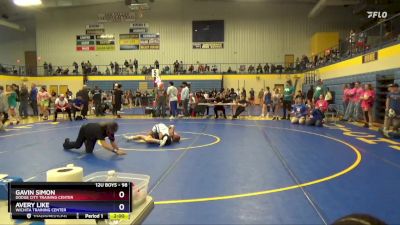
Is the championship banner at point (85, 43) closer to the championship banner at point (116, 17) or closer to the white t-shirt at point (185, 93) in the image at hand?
the championship banner at point (116, 17)

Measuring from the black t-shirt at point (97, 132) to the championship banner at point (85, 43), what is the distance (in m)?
30.4

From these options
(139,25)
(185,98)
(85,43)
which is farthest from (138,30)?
(185,98)

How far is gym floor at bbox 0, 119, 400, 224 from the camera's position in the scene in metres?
3.97

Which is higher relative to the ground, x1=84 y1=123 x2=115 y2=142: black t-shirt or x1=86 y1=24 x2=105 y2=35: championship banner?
x1=86 y1=24 x2=105 y2=35: championship banner

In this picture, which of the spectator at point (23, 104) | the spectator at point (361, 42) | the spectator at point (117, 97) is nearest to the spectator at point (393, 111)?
the spectator at point (361, 42)

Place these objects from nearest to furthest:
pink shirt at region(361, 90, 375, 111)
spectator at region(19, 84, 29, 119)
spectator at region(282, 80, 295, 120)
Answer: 1. pink shirt at region(361, 90, 375, 111)
2. spectator at region(282, 80, 295, 120)
3. spectator at region(19, 84, 29, 119)

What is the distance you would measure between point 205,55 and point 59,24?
16.8 meters

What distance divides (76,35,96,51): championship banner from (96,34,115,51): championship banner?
58 cm

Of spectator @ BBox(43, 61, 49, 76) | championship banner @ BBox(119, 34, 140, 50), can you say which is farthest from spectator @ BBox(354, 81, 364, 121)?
spectator @ BBox(43, 61, 49, 76)

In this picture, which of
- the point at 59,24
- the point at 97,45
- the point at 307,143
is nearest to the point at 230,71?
the point at 97,45

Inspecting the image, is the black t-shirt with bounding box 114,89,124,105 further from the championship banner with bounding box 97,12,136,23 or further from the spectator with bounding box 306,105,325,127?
the championship banner with bounding box 97,12,136,23

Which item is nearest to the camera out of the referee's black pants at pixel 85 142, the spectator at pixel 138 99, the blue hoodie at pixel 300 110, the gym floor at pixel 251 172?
the gym floor at pixel 251 172

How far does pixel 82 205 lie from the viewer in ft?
6.46

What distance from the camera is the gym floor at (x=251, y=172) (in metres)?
3.97
